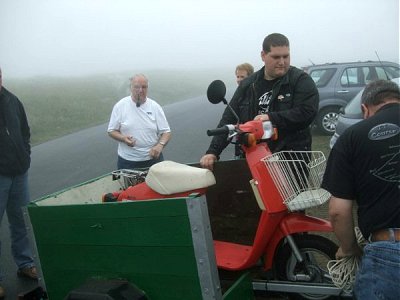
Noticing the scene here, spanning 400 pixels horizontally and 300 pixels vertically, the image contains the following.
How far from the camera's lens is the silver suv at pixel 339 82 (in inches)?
470

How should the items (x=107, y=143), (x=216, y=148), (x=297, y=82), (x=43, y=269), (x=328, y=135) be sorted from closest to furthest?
(x=43, y=269) → (x=297, y=82) → (x=216, y=148) → (x=328, y=135) → (x=107, y=143)

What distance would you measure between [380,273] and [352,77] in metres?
10.9

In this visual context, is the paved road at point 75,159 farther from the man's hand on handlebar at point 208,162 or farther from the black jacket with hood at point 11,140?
the man's hand on handlebar at point 208,162

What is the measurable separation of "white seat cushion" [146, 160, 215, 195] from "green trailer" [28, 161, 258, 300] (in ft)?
1.10

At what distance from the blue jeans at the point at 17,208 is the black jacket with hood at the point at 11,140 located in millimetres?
93

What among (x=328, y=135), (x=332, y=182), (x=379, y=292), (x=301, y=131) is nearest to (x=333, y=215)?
(x=332, y=182)

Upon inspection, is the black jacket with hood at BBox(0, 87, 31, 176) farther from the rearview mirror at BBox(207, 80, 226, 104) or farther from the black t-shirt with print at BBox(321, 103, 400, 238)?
the black t-shirt with print at BBox(321, 103, 400, 238)

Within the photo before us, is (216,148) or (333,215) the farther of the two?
(216,148)

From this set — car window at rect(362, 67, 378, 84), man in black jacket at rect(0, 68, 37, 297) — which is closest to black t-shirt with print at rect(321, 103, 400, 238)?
man in black jacket at rect(0, 68, 37, 297)

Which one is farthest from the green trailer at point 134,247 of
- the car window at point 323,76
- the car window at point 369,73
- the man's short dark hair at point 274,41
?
the car window at point 369,73

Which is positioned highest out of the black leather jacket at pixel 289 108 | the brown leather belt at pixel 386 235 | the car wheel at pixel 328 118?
the black leather jacket at pixel 289 108

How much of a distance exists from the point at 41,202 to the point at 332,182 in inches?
75.5

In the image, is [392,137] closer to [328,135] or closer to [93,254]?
[93,254]

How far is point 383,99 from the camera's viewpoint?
226cm
